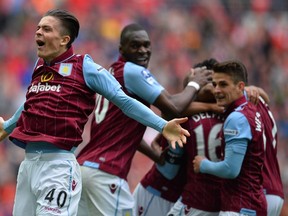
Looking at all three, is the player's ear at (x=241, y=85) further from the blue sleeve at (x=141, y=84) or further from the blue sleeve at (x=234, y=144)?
the blue sleeve at (x=141, y=84)

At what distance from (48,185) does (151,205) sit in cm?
239

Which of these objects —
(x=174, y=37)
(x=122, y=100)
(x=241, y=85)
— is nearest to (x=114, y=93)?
(x=122, y=100)

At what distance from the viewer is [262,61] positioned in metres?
22.2

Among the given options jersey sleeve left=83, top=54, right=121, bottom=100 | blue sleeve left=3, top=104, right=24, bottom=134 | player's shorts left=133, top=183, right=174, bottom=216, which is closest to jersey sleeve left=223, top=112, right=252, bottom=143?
jersey sleeve left=83, top=54, right=121, bottom=100

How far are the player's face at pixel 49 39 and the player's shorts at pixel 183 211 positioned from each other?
231 cm

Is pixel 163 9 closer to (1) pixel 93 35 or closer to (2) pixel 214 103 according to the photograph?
(1) pixel 93 35

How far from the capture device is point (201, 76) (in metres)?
9.89

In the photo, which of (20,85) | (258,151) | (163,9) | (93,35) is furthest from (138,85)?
(163,9)

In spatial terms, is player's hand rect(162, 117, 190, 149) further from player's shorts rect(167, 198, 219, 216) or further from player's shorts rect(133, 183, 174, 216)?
player's shorts rect(133, 183, 174, 216)

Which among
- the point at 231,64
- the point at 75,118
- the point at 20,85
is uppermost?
the point at 231,64

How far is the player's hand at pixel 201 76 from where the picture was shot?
9821 millimetres

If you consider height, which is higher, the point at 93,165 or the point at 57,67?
the point at 57,67

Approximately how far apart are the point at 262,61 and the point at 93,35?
13.1 feet

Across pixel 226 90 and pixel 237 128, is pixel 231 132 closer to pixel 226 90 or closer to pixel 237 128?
pixel 237 128
